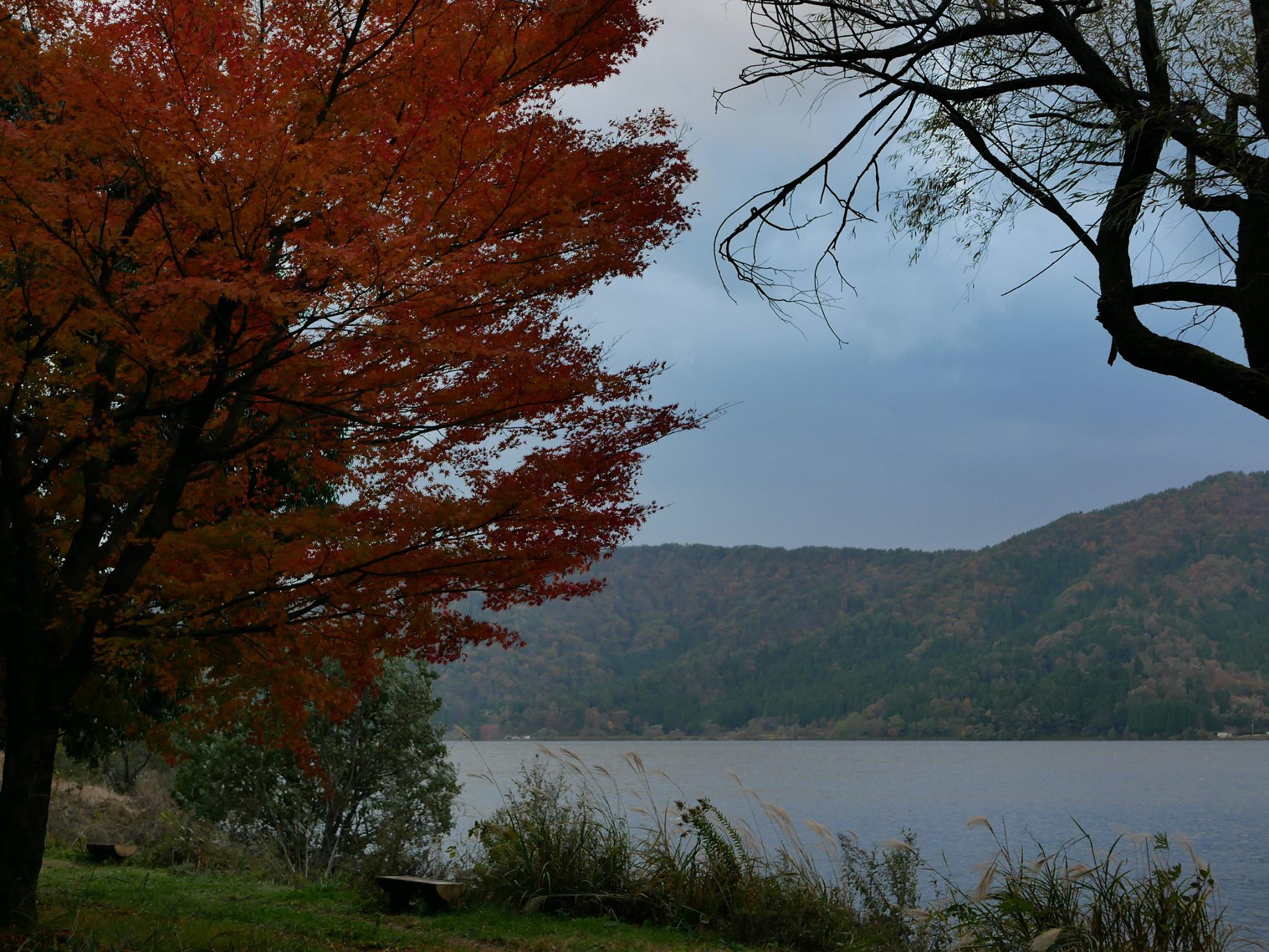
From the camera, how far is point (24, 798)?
6855mm

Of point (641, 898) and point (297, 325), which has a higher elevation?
point (297, 325)

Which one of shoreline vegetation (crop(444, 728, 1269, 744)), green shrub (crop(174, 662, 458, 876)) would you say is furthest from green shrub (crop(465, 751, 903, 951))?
shoreline vegetation (crop(444, 728, 1269, 744))

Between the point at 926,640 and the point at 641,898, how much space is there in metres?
98.3

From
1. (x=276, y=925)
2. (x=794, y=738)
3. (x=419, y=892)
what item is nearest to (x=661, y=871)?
(x=419, y=892)

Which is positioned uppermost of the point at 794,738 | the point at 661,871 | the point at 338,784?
the point at 338,784

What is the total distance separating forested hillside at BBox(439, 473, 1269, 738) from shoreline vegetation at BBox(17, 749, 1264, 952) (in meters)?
63.4

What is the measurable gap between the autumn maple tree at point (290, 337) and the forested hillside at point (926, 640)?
66.8 m

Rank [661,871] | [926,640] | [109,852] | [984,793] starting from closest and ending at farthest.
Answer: [661,871] < [109,852] < [984,793] < [926,640]

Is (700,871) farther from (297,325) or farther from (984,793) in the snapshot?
(984,793)

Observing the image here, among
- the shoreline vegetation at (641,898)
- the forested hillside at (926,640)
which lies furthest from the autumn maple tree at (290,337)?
the forested hillside at (926,640)

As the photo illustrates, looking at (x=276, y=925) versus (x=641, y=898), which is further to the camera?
(x=641, y=898)

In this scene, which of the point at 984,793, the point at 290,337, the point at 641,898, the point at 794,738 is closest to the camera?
the point at 290,337

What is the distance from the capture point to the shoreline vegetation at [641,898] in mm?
6660

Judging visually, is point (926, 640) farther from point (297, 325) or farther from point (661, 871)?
point (297, 325)
